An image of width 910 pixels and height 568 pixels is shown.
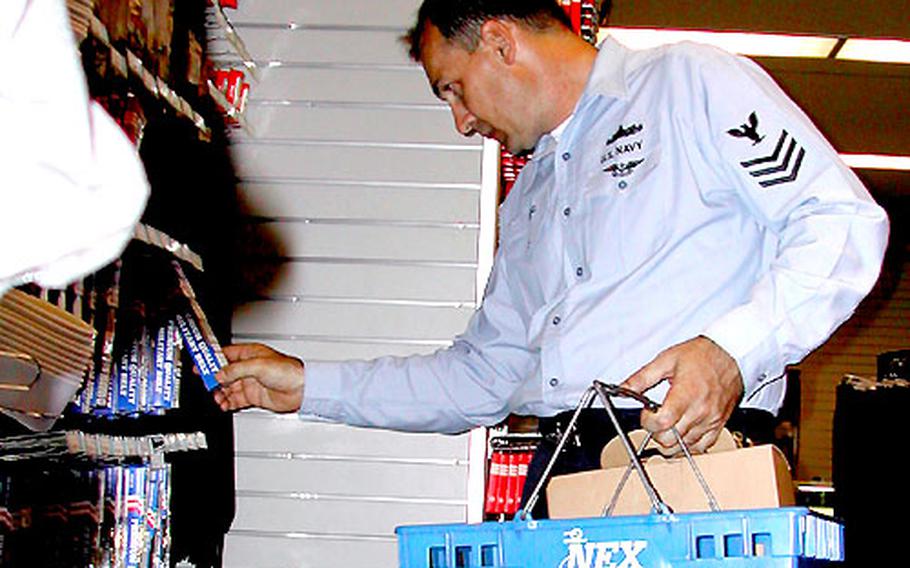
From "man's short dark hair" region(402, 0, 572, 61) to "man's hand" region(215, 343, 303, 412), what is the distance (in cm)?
77

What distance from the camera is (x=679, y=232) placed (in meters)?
2.16

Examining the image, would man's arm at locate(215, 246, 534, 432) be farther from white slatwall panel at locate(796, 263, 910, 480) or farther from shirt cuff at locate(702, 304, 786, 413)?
white slatwall panel at locate(796, 263, 910, 480)

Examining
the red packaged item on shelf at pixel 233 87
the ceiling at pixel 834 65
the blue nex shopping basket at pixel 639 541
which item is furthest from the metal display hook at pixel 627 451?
the ceiling at pixel 834 65

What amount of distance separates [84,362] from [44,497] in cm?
29

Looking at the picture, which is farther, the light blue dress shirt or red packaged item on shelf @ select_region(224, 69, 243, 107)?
red packaged item on shelf @ select_region(224, 69, 243, 107)

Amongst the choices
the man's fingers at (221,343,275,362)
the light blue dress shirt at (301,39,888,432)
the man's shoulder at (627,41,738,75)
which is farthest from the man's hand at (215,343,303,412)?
the man's shoulder at (627,41,738,75)

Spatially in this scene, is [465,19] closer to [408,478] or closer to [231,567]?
[408,478]

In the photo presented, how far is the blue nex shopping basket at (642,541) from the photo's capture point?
1283 millimetres

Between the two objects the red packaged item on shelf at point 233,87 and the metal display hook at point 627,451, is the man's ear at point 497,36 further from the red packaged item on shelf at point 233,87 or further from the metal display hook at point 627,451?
the red packaged item on shelf at point 233,87

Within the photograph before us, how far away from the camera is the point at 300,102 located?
4141 mm

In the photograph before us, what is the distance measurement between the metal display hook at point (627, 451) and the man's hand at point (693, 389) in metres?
0.02

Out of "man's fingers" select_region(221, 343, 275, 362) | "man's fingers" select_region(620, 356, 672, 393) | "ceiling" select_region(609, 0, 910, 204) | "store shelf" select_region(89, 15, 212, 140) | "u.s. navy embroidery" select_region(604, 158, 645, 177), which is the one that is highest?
"ceiling" select_region(609, 0, 910, 204)

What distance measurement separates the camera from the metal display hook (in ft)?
4.50

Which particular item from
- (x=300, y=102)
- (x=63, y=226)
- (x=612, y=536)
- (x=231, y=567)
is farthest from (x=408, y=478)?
(x=63, y=226)
